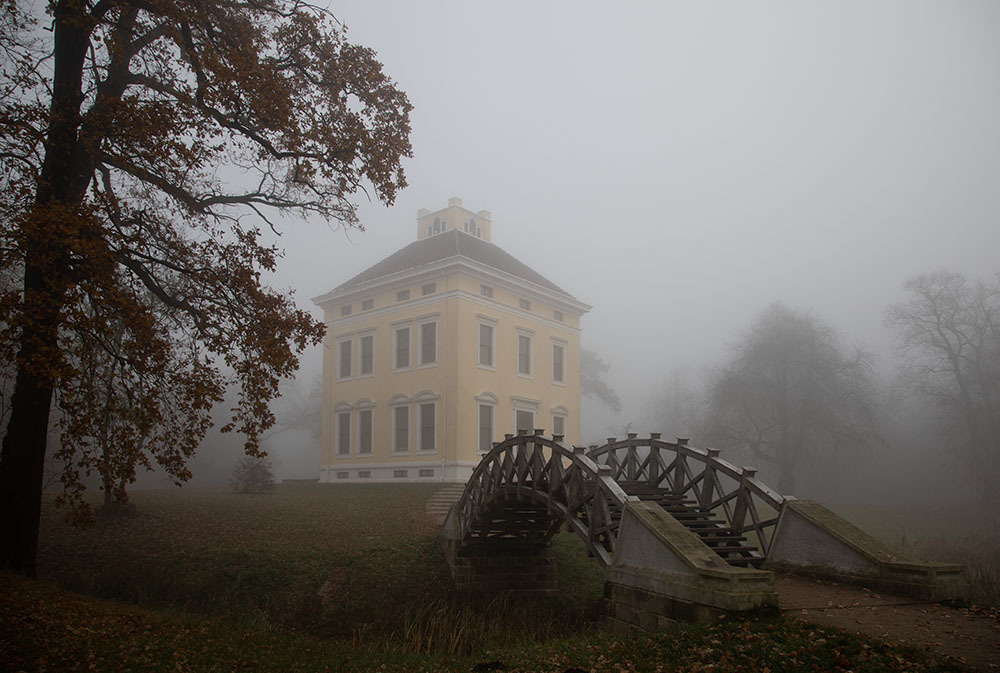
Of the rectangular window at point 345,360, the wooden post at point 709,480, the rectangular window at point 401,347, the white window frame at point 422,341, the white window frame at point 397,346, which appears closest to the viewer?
the wooden post at point 709,480

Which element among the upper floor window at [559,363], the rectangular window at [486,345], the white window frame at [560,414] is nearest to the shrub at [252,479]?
the rectangular window at [486,345]

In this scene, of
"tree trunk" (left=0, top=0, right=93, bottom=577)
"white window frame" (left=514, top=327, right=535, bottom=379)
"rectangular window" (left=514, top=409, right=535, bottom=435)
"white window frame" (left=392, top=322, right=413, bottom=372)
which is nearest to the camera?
"tree trunk" (left=0, top=0, right=93, bottom=577)

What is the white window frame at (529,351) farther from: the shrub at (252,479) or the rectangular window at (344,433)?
the shrub at (252,479)

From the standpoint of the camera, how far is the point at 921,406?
46938mm

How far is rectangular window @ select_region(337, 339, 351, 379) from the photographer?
36.7 meters

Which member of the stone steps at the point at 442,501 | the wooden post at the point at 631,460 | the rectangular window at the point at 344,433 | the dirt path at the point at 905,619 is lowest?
the dirt path at the point at 905,619

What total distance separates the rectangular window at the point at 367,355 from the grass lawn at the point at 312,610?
9.25 m

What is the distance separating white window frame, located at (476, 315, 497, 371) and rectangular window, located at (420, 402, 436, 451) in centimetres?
295

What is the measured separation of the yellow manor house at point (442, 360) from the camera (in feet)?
104

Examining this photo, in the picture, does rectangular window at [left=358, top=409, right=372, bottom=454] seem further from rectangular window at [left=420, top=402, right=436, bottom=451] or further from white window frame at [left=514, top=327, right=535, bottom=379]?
white window frame at [left=514, top=327, right=535, bottom=379]

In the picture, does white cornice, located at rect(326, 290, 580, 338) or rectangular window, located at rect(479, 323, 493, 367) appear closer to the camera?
white cornice, located at rect(326, 290, 580, 338)

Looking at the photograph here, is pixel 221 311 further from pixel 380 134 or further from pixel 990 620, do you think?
pixel 990 620

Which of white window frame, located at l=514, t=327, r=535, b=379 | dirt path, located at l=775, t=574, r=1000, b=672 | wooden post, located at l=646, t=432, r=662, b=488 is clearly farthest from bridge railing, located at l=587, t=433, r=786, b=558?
white window frame, located at l=514, t=327, r=535, b=379

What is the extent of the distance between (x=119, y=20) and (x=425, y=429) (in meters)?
21.9
